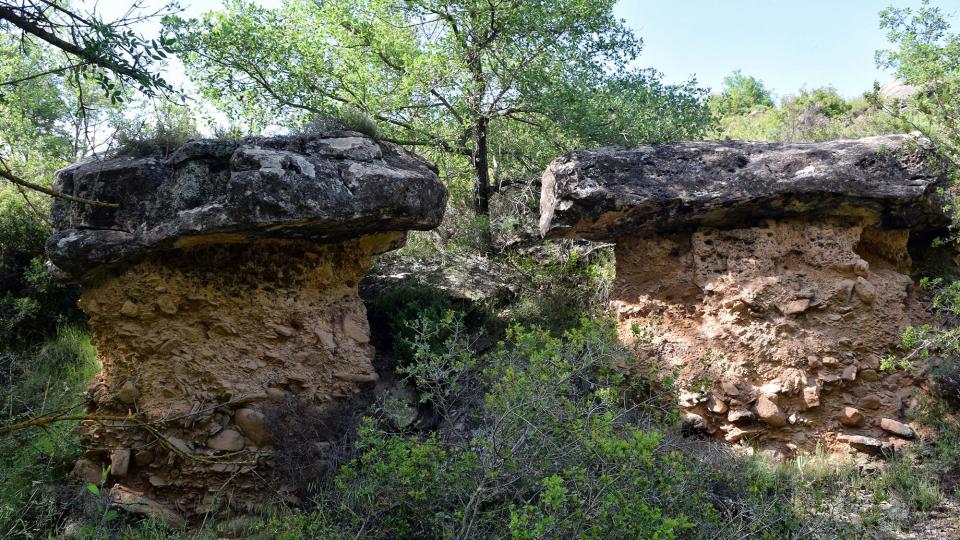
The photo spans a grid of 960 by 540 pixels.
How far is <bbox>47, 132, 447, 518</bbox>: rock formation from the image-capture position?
5773 mm

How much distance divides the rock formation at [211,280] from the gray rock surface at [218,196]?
0.01m

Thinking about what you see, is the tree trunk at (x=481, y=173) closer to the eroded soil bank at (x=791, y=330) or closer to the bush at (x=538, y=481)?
the eroded soil bank at (x=791, y=330)

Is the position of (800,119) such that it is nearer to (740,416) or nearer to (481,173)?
(481,173)

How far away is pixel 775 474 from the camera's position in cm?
571

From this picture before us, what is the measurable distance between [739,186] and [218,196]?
4.55 m

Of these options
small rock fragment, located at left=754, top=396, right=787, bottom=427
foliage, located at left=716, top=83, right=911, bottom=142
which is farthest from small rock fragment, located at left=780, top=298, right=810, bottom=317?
foliage, located at left=716, top=83, right=911, bottom=142

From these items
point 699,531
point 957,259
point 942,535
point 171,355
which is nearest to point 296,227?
point 171,355

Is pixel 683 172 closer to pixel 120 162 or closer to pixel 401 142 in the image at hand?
pixel 401 142

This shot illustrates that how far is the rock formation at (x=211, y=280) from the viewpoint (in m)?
5.77

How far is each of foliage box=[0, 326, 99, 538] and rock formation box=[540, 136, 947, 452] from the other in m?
4.70

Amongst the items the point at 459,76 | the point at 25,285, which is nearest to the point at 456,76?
the point at 459,76

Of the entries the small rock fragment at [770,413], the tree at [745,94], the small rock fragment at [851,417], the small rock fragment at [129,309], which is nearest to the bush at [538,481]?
the small rock fragment at [770,413]

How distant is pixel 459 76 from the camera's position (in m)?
9.46

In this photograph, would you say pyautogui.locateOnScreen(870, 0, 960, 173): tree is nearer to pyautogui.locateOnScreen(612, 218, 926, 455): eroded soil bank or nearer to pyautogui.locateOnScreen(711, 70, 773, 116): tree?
pyautogui.locateOnScreen(612, 218, 926, 455): eroded soil bank
